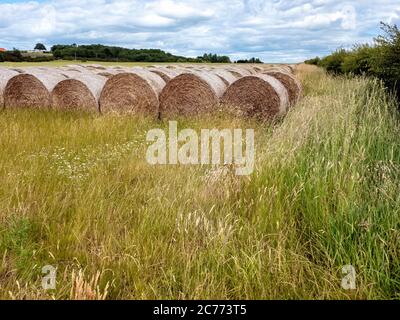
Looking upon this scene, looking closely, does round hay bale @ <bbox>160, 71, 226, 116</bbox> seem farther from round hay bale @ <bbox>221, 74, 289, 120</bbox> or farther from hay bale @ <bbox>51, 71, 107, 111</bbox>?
hay bale @ <bbox>51, 71, 107, 111</bbox>

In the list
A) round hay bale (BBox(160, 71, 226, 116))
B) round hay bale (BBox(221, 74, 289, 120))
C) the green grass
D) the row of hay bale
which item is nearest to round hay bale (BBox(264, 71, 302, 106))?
the row of hay bale

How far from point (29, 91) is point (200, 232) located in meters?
10.6

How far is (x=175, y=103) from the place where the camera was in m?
11.9

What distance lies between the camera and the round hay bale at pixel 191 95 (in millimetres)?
11773

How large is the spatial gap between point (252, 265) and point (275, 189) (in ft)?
4.22

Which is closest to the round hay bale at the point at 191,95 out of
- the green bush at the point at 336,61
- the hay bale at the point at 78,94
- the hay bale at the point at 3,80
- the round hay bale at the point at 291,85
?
the hay bale at the point at 78,94

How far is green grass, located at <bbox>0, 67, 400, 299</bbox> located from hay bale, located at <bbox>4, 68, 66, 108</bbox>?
751 cm

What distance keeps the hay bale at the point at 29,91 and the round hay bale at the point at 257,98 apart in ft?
17.2

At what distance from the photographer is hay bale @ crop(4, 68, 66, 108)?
41.9ft

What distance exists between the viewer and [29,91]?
508 inches

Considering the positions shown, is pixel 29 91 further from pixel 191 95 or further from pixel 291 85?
pixel 291 85

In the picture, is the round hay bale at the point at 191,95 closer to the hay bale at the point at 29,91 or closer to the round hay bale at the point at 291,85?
the hay bale at the point at 29,91

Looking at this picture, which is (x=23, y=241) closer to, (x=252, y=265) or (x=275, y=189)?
(x=252, y=265)
